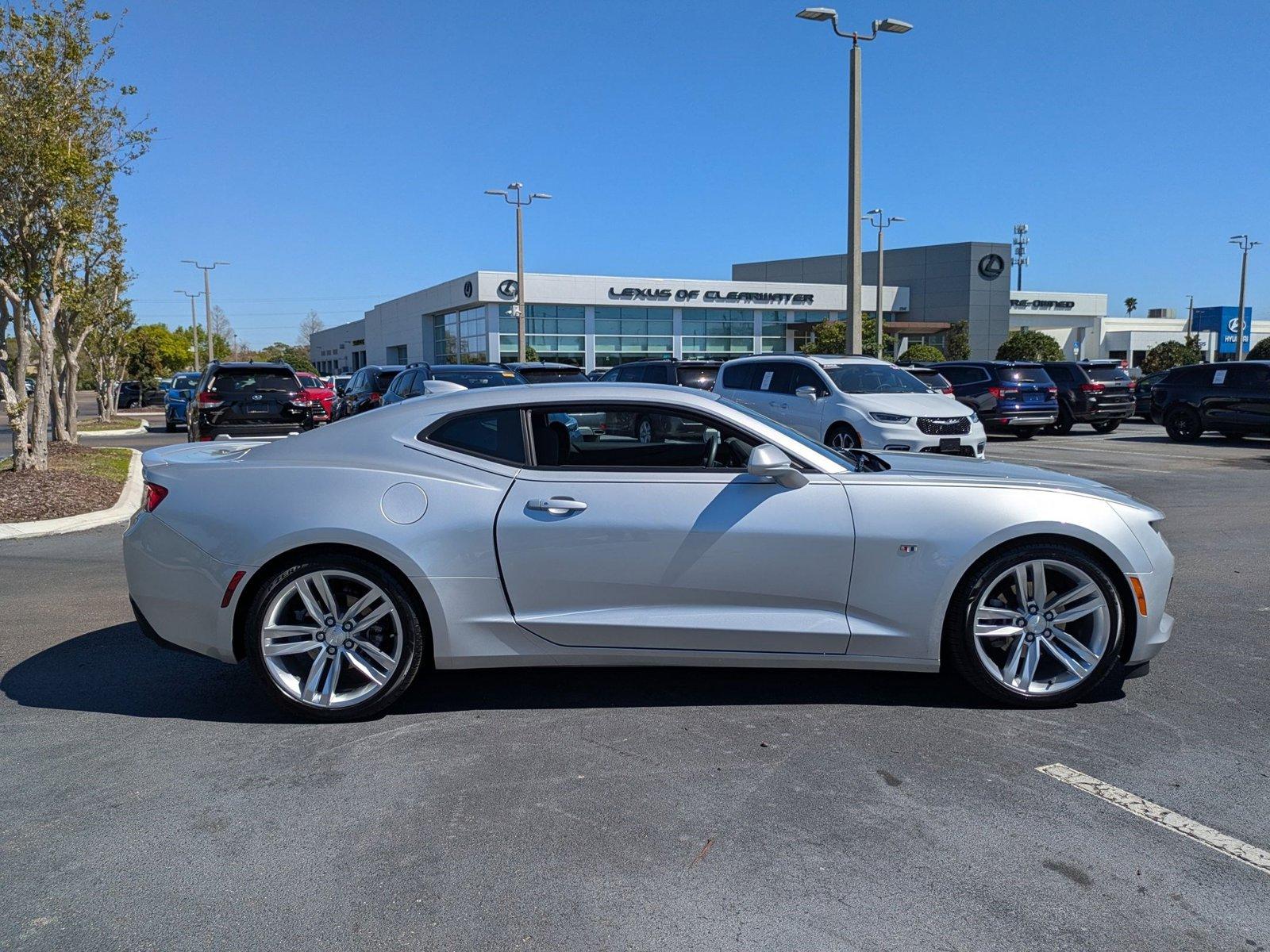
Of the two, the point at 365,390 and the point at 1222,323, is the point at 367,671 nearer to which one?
the point at 365,390

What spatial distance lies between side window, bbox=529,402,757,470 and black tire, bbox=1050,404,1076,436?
19.6 metres

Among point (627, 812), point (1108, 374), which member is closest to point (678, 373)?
point (1108, 374)

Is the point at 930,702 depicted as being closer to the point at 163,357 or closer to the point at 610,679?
the point at 610,679

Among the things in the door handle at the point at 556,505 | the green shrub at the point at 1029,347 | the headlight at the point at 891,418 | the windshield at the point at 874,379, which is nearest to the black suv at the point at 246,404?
the windshield at the point at 874,379

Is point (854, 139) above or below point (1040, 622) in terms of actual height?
above

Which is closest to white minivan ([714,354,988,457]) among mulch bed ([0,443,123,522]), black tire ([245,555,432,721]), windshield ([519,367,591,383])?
windshield ([519,367,591,383])

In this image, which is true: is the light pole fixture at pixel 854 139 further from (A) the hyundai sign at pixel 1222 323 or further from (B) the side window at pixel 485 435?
(A) the hyundai sign at pixel 1222 323

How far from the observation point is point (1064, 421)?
22766mm

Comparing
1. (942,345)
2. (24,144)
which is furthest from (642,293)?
(24,144)

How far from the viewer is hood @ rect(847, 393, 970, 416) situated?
13953 mm

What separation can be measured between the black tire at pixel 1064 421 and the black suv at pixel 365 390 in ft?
47.3

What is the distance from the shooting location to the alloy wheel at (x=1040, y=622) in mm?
4398

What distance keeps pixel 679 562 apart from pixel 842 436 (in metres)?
10.4

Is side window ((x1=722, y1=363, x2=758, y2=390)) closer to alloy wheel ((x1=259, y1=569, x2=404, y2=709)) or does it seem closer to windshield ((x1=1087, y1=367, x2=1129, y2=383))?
windshield ((x1=1087, y1=367, x2=1129, y2=383))
